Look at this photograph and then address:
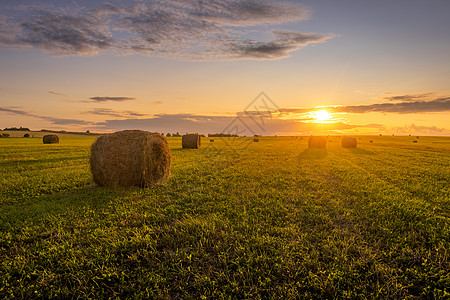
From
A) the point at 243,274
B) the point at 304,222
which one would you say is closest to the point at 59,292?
the point at 243,274

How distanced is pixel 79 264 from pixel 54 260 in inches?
24.2

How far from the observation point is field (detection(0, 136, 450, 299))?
3.63m

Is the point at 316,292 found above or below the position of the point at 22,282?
below

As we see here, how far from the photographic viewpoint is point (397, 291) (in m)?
3.55

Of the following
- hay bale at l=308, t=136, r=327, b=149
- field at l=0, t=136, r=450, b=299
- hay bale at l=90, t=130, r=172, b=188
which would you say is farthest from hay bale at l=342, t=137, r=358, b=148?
hay bale at l=90, t=130, r=172, b=188

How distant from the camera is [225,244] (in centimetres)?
470

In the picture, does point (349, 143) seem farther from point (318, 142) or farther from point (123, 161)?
point (123, 161)

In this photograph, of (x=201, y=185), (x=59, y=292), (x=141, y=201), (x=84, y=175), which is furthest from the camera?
→ (x=84, y=175)

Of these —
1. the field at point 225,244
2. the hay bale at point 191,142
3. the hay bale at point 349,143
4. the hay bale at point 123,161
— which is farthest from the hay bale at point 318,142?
the hay bale at point 123,161

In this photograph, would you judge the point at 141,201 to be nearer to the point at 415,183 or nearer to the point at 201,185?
the point at 201,185

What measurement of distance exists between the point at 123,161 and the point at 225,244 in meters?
7.00

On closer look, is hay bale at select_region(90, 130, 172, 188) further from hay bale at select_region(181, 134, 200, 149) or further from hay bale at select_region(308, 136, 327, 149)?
hay bale at select_region(308, 136, 327, 149)

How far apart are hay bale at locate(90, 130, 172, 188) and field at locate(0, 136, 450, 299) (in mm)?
1115

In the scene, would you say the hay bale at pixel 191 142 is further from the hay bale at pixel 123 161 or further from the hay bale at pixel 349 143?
the hay bale at pixel 349 143
